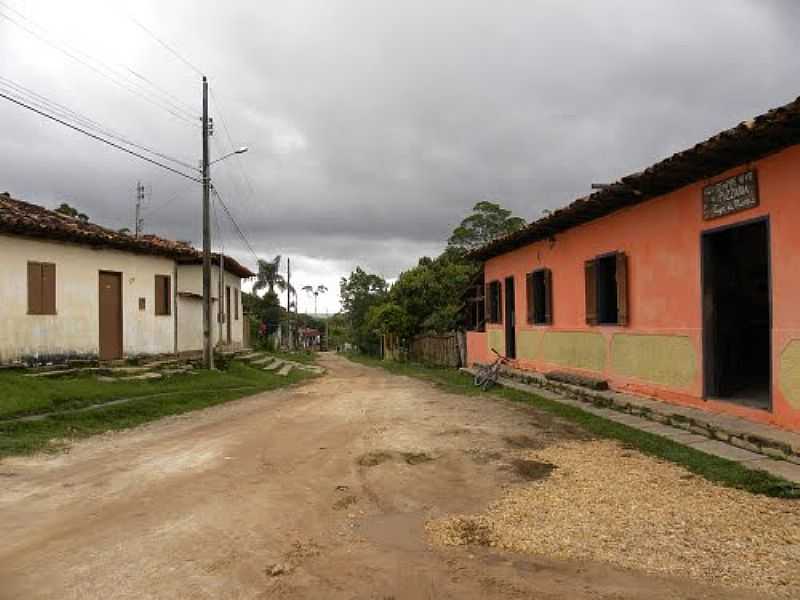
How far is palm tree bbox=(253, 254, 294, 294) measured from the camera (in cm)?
5653

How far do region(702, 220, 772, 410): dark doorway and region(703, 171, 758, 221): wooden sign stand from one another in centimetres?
23

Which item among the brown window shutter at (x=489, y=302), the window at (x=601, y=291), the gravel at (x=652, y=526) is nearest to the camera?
the gravel at (x=652, y=526)

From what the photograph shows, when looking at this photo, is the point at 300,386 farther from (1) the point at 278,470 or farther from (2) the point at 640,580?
(2) the point at 640,580

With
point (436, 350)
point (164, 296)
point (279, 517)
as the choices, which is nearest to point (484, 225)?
point (436, 350)

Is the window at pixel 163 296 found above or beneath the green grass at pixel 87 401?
above

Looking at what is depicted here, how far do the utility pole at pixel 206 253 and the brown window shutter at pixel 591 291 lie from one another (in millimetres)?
10293

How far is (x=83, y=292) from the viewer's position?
15.8 metres

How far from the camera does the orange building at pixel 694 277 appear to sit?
24.2 ft

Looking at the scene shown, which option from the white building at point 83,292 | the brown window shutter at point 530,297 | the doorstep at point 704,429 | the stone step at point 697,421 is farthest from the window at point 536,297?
the white building at point 83,292

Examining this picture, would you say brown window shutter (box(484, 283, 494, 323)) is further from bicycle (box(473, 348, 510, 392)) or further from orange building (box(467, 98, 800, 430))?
orange building (box(467, 98, 800, 430))

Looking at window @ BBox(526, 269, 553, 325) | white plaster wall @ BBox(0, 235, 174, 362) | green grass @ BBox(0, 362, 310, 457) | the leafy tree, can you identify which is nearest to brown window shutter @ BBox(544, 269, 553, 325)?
window @ BBox(526, 269, 553, 325)

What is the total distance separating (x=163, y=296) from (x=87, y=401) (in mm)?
6986

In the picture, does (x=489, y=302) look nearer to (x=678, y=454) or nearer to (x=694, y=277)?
(x=694, y=277)

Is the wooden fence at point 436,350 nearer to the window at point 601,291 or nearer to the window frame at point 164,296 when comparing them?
the window frame at point 164,296
